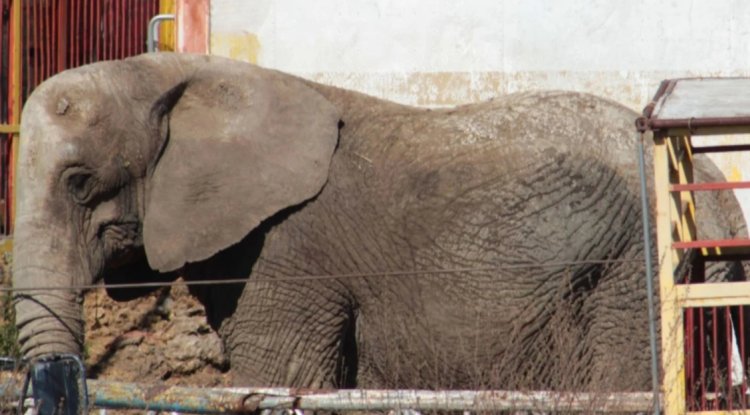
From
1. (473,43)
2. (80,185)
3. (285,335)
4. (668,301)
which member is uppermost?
(473,43)

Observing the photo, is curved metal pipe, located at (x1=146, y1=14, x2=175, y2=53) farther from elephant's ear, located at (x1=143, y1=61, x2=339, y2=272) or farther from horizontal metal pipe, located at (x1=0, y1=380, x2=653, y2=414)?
horizontal metal pipe, located at (x1=0, y1=380, x2=653, y2=414)

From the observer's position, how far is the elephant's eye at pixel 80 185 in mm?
8586

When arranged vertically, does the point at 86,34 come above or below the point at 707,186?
above

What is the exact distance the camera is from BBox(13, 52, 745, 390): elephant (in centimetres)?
862

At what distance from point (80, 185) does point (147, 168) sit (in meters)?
0.39

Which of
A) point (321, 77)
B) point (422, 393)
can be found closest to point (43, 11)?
point (321, 77)

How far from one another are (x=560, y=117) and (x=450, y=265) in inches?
33.5

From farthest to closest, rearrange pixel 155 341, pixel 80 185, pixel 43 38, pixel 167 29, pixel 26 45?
pixel 167 29 < pixel 43 38 < pixel 26 45 < pixel 155 341 < pixel 80 185

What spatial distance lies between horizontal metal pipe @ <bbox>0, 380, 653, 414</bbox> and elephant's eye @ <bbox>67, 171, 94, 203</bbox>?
1.39m

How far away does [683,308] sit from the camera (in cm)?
694

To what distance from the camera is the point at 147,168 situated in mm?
8898

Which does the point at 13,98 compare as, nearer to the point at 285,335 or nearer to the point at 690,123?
the point at 285,335

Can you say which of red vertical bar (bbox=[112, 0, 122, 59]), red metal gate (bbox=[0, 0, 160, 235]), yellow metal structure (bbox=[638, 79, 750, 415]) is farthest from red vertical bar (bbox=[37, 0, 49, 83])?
yellow metal structure (bbox=[638, 79, 750, 415])

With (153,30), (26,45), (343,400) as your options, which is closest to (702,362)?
(343,400)
